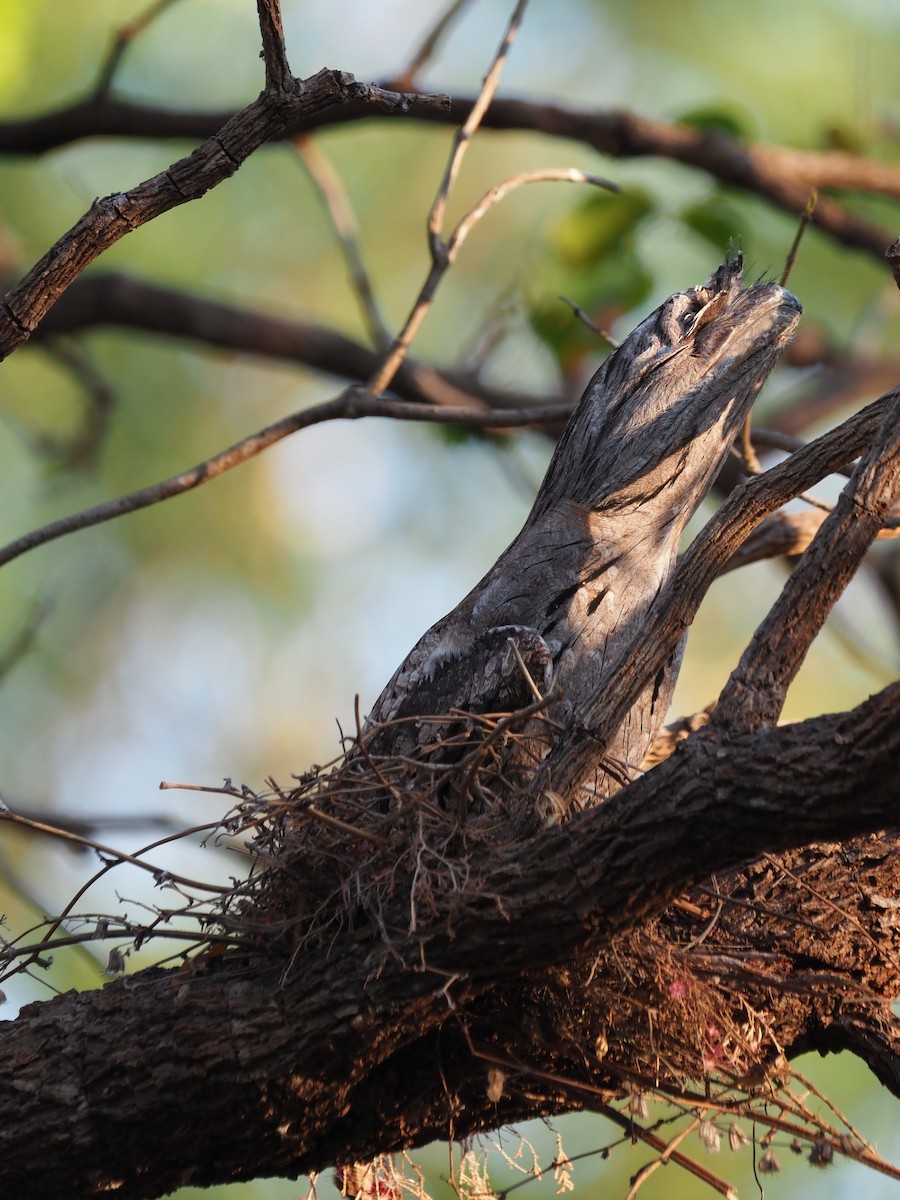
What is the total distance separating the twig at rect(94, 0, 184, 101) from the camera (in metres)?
4.66

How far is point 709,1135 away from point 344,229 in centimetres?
399

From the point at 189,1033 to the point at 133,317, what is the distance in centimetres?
440

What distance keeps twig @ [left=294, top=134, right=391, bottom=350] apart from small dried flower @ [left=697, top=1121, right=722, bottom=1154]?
3488 millimetres

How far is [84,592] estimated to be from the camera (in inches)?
516

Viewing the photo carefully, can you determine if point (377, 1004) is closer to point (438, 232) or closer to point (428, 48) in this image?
point (438, 232)

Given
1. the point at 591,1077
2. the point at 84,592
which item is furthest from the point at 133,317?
the point at 84,592

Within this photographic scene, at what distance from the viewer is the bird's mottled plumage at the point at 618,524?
10.9 ft

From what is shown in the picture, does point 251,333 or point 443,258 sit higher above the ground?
point 251,333

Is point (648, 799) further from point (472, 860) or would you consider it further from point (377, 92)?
point (377, 92)

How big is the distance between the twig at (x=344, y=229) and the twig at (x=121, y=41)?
2.68ft

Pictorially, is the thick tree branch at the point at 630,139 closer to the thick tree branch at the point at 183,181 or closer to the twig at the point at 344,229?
the twig at the point at 344,229

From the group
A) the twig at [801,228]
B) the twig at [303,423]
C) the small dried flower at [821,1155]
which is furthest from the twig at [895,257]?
the small dried flower at [821,1155]

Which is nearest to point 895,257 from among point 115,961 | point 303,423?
point 303,423

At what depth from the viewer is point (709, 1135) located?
2.52 m
